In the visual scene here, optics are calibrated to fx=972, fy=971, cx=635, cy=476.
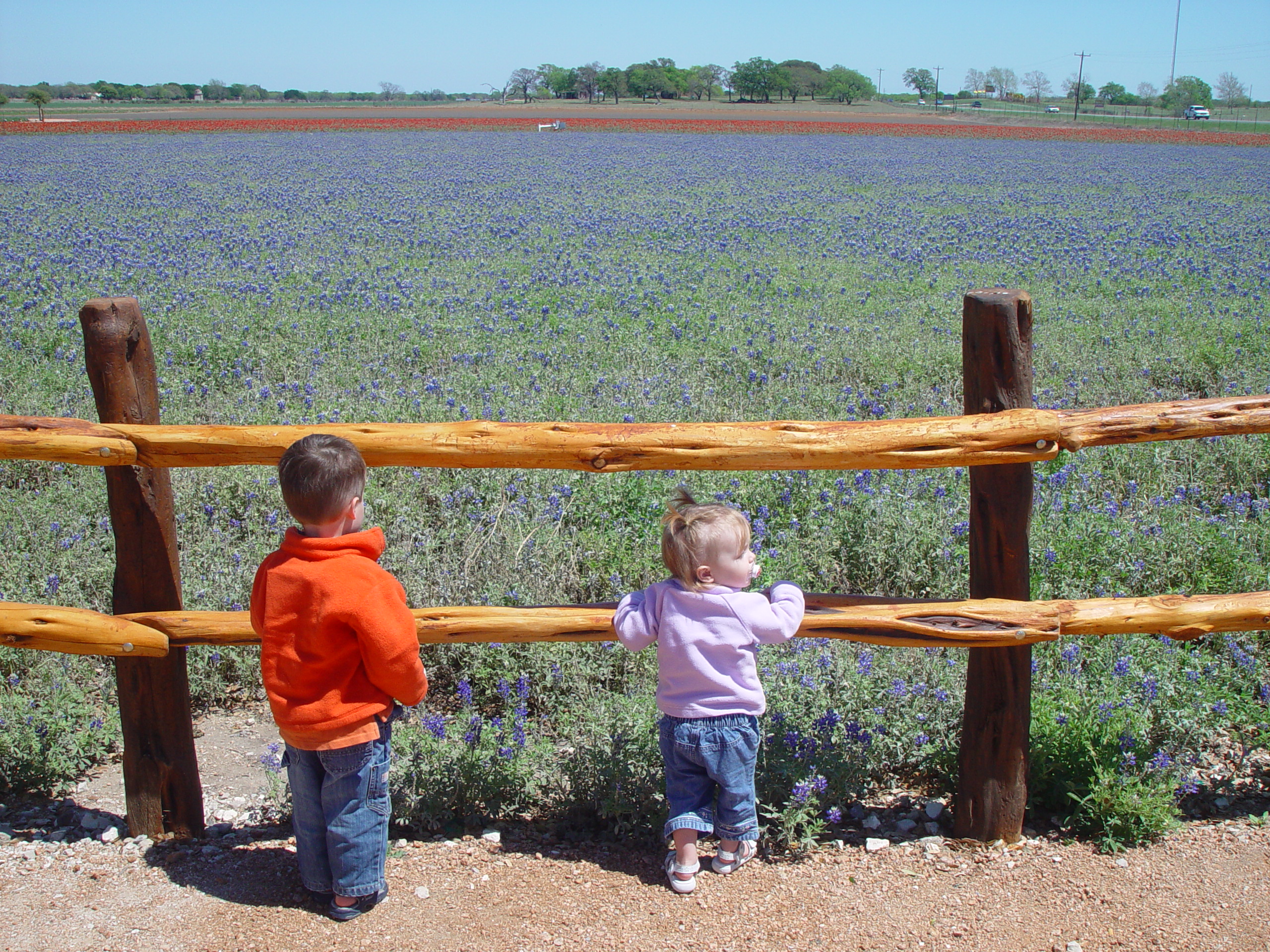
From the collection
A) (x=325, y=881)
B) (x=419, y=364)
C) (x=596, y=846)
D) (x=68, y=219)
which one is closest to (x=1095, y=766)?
(x=596, y=846)

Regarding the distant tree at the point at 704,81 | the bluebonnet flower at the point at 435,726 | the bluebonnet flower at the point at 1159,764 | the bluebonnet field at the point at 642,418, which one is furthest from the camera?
the distant tree at the point at 704,81

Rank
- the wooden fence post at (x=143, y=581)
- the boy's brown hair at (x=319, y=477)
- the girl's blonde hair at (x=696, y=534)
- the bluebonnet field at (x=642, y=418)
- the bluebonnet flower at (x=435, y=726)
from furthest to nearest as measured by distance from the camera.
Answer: the bluebonnet field at (x=642, y=418) → the bluebonnet flower at (x=435, y=726) → the wooden fence post at (x=143, y=581) → the girl's blonde hair at (x=696, y=534) → the boy's brown hair at (x=319, y=477)

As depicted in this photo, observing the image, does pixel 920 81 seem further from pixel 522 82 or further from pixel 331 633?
pixel 331 633

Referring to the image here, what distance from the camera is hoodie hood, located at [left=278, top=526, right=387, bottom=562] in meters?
2.43

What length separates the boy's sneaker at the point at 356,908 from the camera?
2.71 meters

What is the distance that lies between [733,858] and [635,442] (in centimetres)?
127

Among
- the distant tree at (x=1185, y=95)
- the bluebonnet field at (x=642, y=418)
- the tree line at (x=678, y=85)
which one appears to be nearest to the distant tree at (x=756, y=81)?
the tree line at (x=678, y=85)

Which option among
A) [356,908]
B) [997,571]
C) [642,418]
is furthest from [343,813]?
[642,418]

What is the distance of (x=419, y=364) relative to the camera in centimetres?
825

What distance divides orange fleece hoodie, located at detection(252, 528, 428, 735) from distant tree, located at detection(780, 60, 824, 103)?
104m

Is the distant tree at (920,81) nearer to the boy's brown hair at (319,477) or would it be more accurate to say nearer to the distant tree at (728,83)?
the distant tree at (728,83)

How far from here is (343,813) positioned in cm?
264

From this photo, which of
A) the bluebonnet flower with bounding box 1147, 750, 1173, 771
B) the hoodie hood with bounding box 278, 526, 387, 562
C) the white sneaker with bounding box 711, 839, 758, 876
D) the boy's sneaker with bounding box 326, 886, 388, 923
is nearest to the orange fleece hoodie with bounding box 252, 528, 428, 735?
the hoodie hood with bounding box 278, 526, 387, 562

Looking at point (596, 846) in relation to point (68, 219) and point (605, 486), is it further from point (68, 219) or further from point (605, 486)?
point (68, 219)
